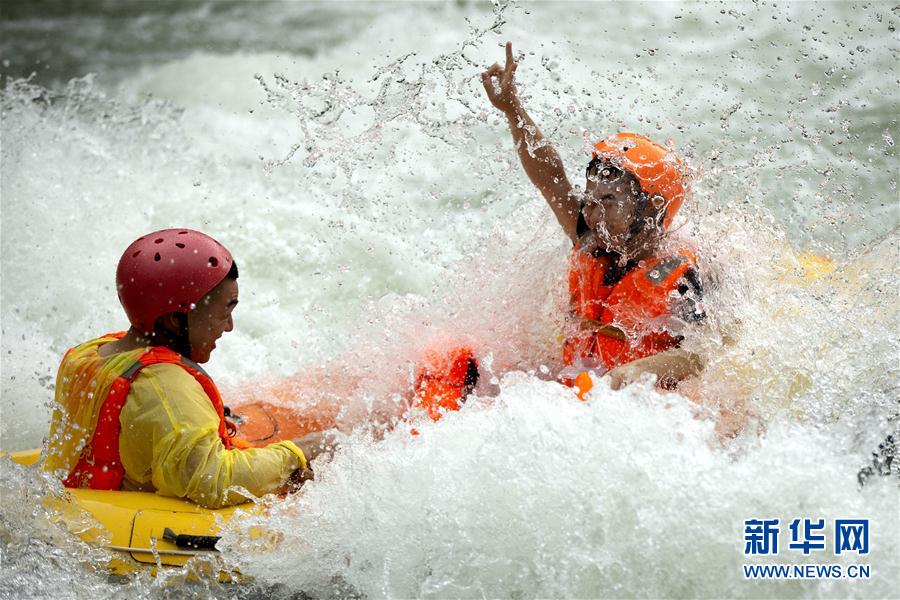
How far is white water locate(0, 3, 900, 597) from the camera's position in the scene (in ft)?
10.7

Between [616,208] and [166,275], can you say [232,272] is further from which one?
[616,208]

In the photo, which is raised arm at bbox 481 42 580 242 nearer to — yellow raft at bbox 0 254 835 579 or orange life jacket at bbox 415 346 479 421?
orange life jacket at bbox 415 346 479 421

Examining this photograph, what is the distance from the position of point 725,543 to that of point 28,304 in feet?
14.2

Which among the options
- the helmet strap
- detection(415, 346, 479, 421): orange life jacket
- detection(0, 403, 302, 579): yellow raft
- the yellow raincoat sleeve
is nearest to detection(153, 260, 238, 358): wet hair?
the helmet strap

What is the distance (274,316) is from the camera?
5.93 m

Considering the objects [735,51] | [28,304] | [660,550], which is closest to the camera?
[660,550]

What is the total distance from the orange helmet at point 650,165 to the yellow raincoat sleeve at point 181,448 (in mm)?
1729

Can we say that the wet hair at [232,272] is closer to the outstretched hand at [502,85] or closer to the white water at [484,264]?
the white water at [484,264]

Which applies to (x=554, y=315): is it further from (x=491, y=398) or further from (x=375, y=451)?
(x=375, y=451)

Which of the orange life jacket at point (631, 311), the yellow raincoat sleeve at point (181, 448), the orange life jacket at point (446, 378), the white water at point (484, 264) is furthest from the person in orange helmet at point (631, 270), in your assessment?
the yellow raincoat sleeve at point (181, 448)

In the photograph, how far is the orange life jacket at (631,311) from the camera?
3.84 metres

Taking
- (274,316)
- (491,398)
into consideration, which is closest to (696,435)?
(491,398)

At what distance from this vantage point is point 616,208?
3.90 meters

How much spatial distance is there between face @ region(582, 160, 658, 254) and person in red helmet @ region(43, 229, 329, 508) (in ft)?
4.76
